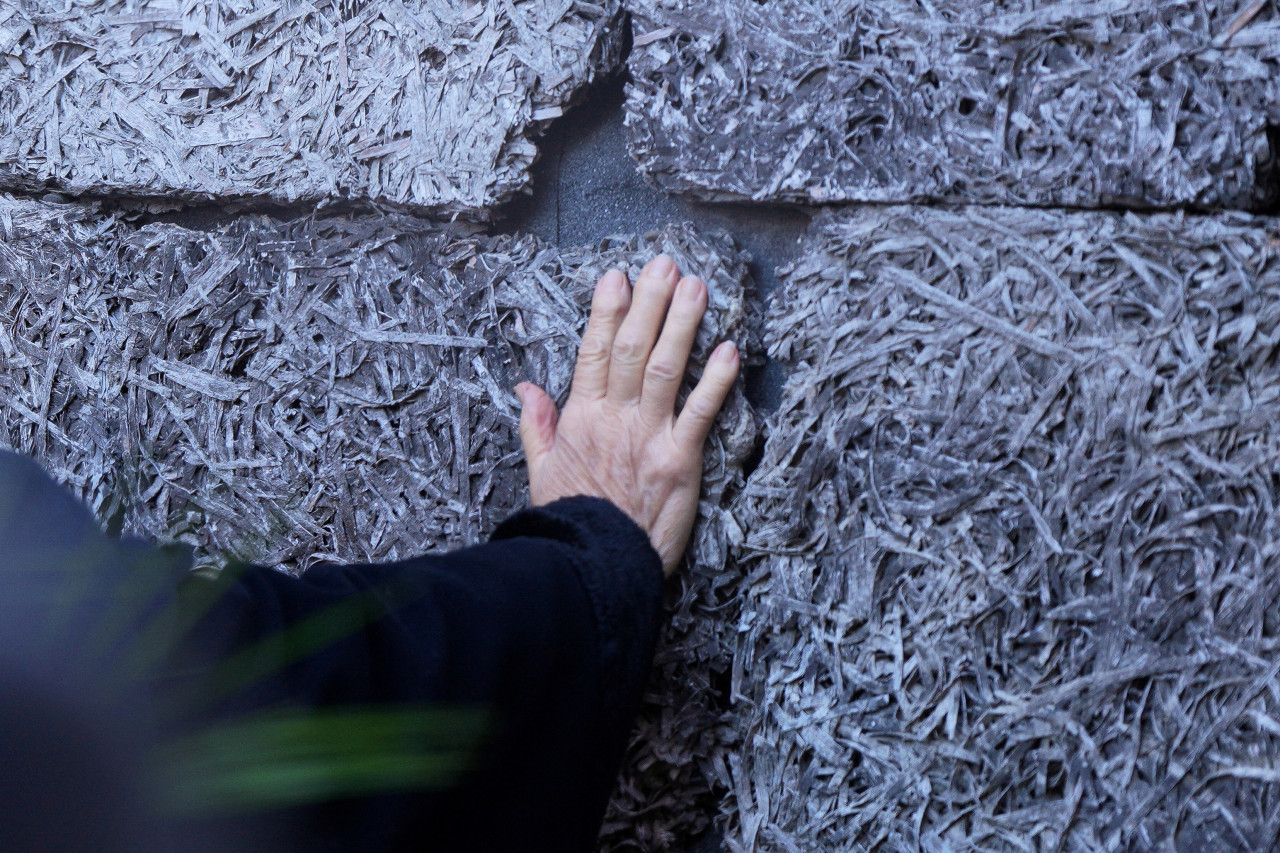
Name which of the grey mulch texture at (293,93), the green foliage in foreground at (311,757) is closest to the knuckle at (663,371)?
the grey mulch texture at (293,93)

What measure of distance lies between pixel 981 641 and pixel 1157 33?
0.54 m

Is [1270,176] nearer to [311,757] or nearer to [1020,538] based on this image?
[1020,538]

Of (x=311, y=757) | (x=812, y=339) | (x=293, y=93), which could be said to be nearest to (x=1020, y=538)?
(x=812, y=339)

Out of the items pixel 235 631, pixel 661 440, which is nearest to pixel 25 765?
pixel 235 631

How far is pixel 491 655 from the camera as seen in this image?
2.58 ft

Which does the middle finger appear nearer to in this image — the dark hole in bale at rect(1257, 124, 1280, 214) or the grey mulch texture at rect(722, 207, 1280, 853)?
the grey mulch texture at rect(722, 207, 1280, 853)

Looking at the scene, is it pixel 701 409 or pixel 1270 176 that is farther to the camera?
pixel 701 409

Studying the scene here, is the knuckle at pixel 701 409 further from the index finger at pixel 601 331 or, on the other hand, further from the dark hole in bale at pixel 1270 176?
the dark hole in bale at pixel 1270 176

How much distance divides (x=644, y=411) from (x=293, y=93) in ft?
1.85

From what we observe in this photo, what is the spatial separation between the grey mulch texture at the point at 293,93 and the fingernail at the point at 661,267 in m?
0.19

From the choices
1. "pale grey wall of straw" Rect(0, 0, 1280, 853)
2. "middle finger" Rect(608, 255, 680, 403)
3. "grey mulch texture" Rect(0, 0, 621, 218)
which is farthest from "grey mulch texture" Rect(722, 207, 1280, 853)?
"grey mulch texture" Rect(0, 0, 621, 218)

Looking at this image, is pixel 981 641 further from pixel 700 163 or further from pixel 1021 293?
pixel 700 163

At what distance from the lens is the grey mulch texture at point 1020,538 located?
0.83 meters

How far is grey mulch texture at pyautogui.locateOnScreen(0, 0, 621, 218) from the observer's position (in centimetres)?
104
